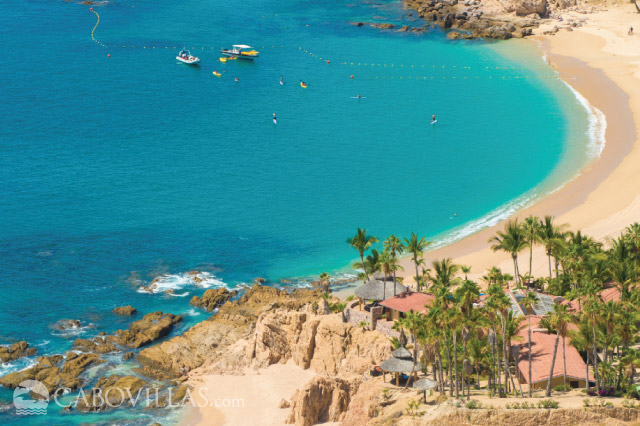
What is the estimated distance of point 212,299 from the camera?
7906 centimetres

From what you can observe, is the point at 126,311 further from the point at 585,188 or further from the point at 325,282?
the point at 585,188

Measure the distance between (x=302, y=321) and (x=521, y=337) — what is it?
18840mm

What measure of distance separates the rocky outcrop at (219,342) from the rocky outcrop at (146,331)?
1340mm

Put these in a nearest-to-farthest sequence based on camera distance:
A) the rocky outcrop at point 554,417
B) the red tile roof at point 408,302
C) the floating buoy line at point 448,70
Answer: the rocky outcrop at point 554,417, the red tile roof at point 408,302, the floating buoy line at point 448,70

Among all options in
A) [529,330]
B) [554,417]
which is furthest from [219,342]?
[554,417]

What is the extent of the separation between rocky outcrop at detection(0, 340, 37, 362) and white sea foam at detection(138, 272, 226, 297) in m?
12.8

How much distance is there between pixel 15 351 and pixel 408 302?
33.7m

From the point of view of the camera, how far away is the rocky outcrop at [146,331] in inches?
2867

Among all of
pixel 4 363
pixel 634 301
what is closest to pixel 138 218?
pixel 4 363

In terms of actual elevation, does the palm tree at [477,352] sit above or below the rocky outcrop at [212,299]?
below

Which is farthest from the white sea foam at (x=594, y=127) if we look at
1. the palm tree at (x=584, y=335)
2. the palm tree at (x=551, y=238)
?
the palm tree at (x=584, y=335)

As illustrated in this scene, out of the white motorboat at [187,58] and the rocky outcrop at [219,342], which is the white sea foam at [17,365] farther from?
the white motorboat at [187,58]

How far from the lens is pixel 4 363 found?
69.8 metres

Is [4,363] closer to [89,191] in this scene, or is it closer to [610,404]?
[89,191]
